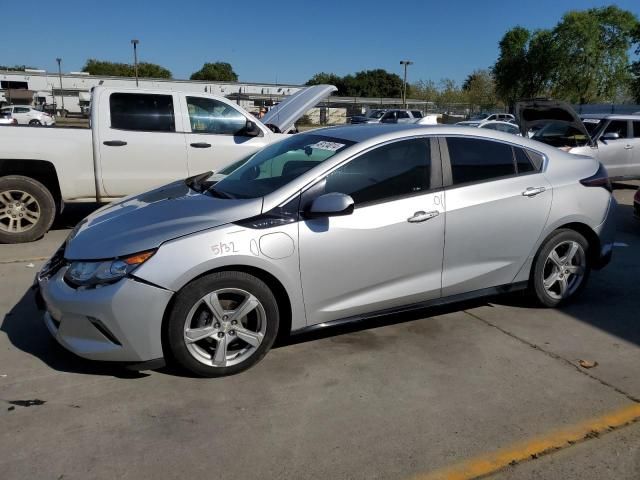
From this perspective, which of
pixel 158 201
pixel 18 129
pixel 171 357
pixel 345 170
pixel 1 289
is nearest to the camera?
pixel 171 357

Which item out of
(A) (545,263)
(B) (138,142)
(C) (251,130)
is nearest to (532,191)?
(A) (545,263)

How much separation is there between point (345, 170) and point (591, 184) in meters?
2.31

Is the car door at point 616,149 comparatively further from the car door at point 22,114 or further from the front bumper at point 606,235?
the car door at point 22,114

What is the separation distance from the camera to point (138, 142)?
278 inches

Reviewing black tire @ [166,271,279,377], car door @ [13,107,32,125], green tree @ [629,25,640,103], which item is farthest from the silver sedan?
green tree @ [629,25,640,103]

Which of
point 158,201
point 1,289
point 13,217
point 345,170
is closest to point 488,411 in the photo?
point 345,170

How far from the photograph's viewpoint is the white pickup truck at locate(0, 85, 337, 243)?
6.61m

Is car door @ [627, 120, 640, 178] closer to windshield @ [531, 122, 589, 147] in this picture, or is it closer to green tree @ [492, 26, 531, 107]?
windshield @ [531, 122, 589, 147]

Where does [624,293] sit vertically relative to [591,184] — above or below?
below

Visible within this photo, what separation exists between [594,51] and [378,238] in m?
54.8

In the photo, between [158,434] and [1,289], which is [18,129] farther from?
[158,434]

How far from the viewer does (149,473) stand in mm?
2537

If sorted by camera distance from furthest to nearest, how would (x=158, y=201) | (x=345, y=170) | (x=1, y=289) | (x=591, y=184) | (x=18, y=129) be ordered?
(x=18, y=129) < (x=1, y=289) < (x=591, y=184) < (x=158, y=201) < (x=345, y=170)

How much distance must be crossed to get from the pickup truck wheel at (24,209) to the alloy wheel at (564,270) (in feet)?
18.5
